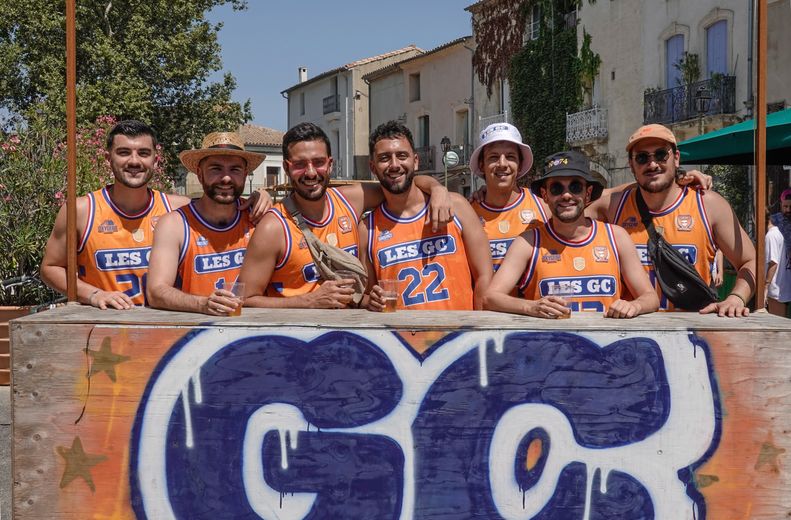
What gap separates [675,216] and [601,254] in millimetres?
618

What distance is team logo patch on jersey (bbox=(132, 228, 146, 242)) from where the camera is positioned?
4.36m

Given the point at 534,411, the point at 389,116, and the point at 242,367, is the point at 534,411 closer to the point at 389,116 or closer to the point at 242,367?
the point at 242,367

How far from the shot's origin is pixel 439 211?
3971 millimetres

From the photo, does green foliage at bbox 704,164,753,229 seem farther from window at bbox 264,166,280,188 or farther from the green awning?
window at bbox 264,166,280,188

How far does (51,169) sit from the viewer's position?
7699 millimetres

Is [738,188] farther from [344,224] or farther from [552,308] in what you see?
[552,308]

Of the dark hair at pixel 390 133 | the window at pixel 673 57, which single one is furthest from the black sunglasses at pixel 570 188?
the window at pixel 673 57

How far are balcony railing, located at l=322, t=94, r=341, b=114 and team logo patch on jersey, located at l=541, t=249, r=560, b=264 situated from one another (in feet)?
156

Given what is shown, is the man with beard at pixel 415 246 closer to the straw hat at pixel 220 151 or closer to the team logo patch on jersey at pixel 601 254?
the team logo patch on jersey at pixel 601 254

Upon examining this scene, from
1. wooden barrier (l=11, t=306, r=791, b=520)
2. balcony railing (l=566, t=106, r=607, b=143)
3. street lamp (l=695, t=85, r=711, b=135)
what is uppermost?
balcony railing (l=566, t=106, r=607, b=143)

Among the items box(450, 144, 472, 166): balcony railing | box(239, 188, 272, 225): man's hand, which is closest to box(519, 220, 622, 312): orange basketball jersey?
box(239, 188, 272, 225): man's hand

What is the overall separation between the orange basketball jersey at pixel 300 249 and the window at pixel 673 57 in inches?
758

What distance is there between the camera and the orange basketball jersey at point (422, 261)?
3998 mm

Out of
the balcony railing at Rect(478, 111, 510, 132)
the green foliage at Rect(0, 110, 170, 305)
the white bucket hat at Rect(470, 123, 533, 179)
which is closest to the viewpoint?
the white bucket hat at Rect(470, 123, 533, 179)
